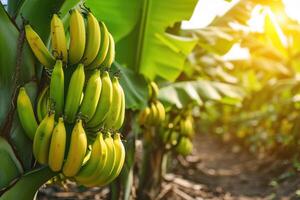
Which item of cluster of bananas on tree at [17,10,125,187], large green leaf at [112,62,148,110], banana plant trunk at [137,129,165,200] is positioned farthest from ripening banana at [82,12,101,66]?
banana plant trunk at [137,129,165,200]

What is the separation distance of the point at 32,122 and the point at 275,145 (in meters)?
5.23

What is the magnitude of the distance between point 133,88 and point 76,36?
0.99 m

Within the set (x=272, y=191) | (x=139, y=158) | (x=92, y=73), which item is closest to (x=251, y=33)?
(x=272, y=191)

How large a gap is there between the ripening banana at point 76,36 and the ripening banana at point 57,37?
0.10ft

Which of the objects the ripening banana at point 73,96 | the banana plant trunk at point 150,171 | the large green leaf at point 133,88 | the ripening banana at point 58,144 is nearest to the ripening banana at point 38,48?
the ripening banana at point 73,96

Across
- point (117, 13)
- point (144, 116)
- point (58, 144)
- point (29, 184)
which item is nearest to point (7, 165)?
point (29, 184)

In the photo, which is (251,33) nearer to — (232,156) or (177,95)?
(177,95)

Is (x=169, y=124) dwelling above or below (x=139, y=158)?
above

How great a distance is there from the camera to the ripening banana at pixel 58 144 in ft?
4.60

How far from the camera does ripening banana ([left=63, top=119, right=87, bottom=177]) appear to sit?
1.41 metres

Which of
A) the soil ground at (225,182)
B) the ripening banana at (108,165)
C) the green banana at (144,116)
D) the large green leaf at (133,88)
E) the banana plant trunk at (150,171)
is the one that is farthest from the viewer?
the soil ground at (225,182)

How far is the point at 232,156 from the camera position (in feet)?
26.2

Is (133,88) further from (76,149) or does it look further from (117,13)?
(76,149)

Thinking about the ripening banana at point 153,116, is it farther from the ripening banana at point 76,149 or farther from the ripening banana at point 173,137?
the ripening banana at point 76,149
